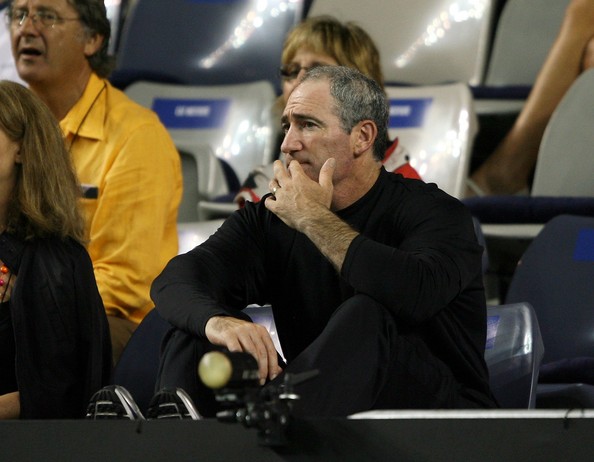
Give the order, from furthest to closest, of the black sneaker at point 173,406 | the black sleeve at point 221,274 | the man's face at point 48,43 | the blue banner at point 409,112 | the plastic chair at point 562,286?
1. the blue banner at point 409,112
2. the man's face at point 48,43
3. the plastic chair at point 562,286
4. the black sleeve at point 221,274
5. the black sneaker at point 173,406

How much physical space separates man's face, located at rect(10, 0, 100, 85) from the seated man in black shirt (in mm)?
934

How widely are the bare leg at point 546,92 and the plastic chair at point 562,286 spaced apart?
921 mm

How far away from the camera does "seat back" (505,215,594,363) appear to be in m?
2.69

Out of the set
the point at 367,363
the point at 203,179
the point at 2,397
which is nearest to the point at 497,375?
the point at 367,363

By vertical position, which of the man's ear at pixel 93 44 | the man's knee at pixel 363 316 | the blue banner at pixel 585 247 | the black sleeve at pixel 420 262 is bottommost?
the blue banner at pixel 585 247

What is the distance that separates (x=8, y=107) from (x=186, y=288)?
509 mm

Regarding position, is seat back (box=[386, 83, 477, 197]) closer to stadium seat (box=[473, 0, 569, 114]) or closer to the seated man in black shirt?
stadium seat (box=[473, 0, 569, 114])

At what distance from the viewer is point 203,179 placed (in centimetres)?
391

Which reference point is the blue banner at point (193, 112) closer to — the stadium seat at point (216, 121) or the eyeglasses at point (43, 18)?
the stadium seat at point (216, 121)

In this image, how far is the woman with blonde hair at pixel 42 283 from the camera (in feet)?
7.02

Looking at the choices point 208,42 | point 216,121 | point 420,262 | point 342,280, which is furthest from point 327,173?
point 208,42

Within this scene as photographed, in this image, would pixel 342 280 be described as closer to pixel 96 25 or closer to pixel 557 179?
pixel 96 25

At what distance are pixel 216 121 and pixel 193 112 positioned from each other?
0.29 feet

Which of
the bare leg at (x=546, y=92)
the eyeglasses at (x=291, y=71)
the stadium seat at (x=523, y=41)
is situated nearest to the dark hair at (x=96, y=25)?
the eyeglasses at (x=291, y=71)
